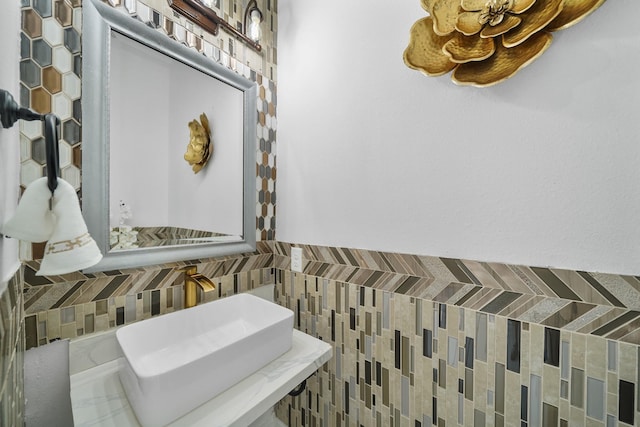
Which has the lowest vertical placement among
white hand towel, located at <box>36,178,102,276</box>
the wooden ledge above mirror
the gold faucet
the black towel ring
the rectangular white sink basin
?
the rectangular white sink basin

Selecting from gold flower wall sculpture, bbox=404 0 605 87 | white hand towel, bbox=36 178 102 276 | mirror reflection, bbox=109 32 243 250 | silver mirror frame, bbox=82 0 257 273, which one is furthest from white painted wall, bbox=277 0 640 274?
white hand towel, bbox=36 178 102 276

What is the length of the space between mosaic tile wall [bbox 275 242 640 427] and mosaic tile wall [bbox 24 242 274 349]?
0.54 meters

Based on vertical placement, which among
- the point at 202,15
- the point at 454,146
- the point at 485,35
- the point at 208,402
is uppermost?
the point at 202,15

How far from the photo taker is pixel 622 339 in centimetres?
64

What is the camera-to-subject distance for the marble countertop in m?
0.66

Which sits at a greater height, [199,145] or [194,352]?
[199,145]

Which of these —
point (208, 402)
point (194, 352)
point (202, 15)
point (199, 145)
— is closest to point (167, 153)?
point (199, 145)

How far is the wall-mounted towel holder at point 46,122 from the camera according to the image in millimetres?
413

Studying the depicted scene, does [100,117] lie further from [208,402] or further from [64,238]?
[208,402]

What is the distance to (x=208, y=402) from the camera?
0.72m

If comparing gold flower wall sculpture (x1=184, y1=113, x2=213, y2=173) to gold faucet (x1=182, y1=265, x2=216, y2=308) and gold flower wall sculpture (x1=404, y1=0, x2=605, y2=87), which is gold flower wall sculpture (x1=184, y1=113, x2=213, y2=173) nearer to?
gold faucet (x1=182, y1=265, x2=216, y2=308)

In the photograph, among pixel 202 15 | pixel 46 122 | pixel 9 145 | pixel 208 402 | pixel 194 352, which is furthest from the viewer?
pixel 202 15

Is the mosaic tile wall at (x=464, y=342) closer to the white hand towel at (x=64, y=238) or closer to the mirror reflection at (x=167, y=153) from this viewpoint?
the mirror reflection at (x=167, y=153)

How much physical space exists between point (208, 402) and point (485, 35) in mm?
1315
